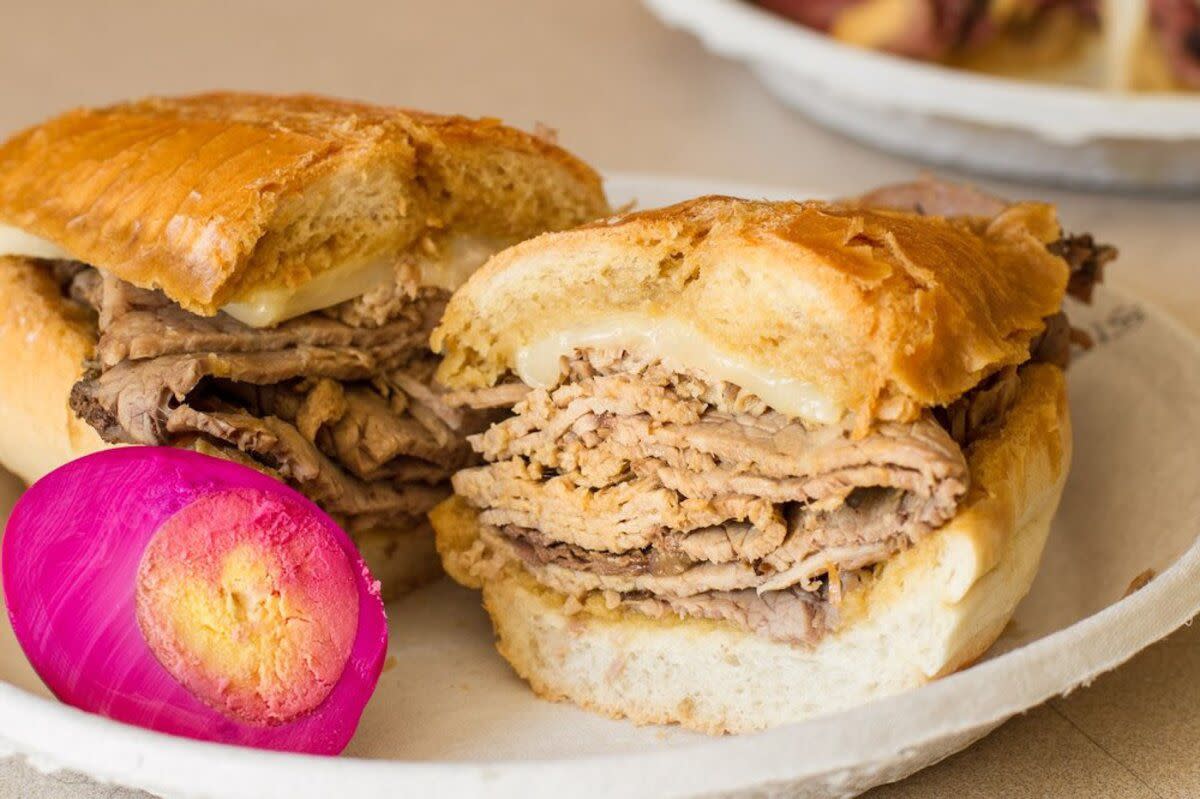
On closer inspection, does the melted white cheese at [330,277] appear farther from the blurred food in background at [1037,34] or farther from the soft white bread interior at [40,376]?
the blurred food in background at [1037,34]

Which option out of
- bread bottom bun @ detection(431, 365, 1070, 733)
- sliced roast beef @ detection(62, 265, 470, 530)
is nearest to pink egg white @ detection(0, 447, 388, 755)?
sliced roast beef @ detection(62, 265, 470, 530)

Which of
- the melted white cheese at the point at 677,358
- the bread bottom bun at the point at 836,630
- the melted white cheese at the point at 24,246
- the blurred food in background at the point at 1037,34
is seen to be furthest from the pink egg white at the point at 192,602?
the blurred food in background at the point at 1037,34

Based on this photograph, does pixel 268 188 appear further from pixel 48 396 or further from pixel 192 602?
pixel 192 602

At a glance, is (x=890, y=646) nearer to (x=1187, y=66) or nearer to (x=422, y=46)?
(x=1187, y=66)

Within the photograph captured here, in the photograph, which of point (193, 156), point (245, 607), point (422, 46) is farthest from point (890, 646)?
point (422, 46)

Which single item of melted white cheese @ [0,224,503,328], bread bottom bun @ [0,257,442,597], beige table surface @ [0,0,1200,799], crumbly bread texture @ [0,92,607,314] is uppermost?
crumbly bread texture @ [0,92,607,314]

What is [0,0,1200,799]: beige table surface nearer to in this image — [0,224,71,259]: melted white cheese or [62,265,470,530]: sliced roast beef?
[62,265,470,530]: sliced roast beef

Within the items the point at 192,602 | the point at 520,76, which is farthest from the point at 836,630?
the point at 520,76
